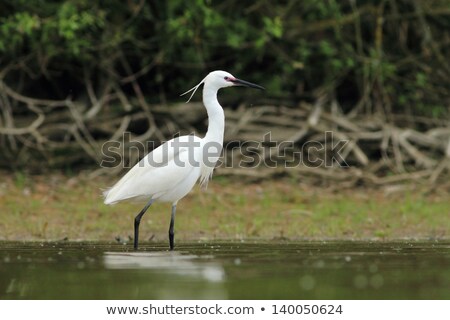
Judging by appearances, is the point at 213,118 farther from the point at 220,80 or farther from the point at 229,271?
the point at 229,271

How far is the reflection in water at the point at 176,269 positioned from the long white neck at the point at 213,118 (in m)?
1.61

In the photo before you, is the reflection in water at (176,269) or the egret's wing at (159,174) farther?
the egret's wing at (159,174)

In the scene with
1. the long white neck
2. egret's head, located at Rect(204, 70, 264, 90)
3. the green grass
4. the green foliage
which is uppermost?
the green foliage

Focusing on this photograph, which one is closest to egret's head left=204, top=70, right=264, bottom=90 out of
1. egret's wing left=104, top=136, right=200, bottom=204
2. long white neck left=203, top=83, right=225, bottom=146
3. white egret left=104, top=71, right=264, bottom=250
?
long white neck left=203, top=83, right=225, bottom=146

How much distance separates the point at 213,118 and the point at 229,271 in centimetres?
304

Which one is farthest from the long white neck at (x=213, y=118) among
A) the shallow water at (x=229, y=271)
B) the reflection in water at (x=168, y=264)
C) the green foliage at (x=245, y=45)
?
the green foliage at (x=245, y=45)

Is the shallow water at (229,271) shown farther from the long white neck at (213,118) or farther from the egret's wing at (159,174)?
the long white neck at (213,118)

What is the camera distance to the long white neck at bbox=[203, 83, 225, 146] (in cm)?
1007

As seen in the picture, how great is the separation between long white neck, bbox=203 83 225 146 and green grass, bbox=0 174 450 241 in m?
1.32

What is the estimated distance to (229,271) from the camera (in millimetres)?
7402

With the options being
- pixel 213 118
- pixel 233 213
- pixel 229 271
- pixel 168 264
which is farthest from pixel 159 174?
pixel 233 213

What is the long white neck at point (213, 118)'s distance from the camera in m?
10.1
